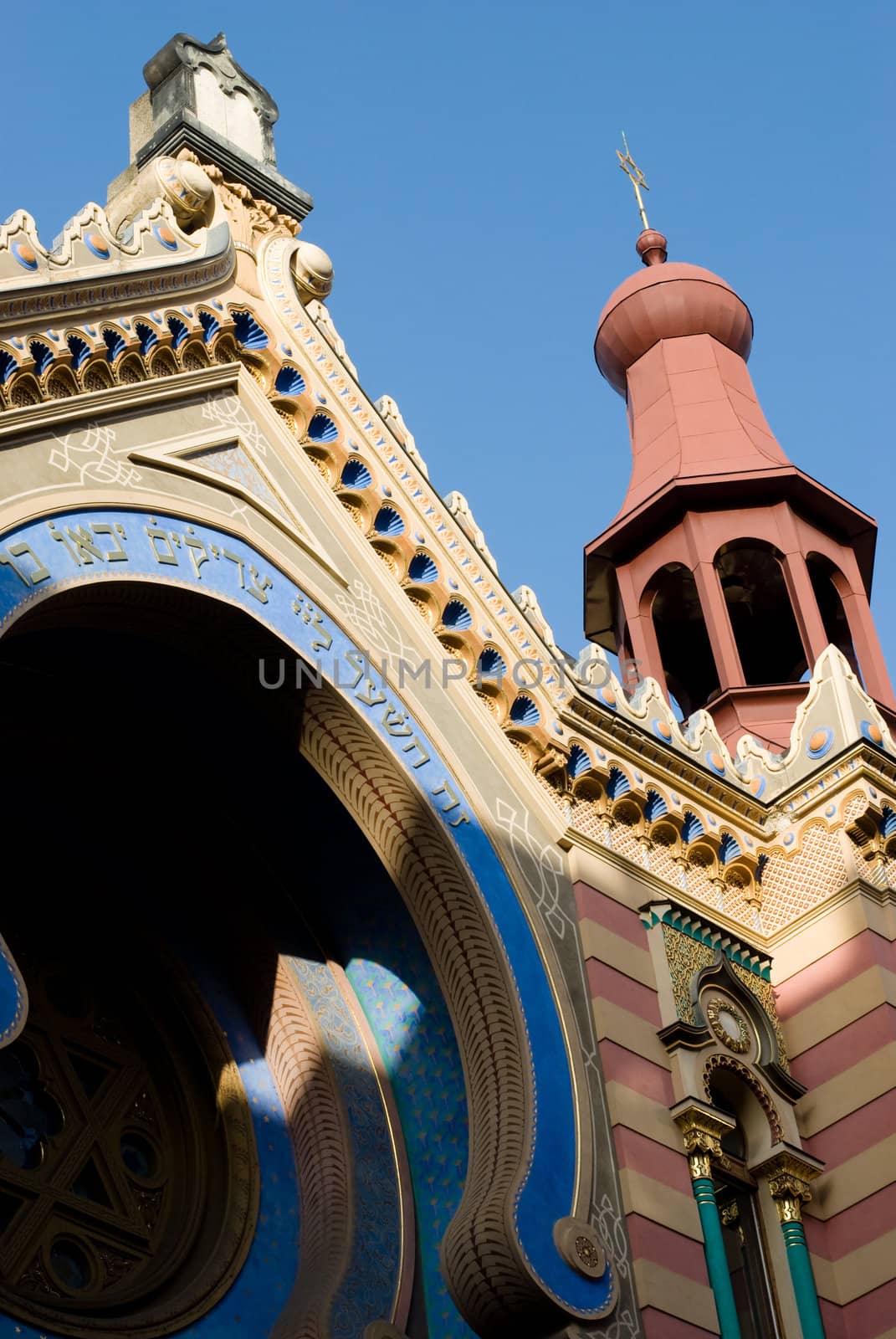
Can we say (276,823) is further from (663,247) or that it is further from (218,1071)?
(663,247)

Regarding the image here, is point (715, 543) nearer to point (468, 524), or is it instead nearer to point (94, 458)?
point (468, 524)

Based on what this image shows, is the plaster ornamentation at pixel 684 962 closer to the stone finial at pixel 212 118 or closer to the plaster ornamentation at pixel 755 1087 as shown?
the plaster ornamentation at pixel 755 1087

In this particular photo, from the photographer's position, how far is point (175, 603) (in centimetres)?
1125

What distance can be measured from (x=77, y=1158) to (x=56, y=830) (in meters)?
1.84

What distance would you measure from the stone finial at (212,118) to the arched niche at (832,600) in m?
6.70

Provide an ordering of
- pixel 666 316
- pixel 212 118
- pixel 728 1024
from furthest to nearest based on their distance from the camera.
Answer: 1. pixel 666 316
2. pixel 212 118
3. pixel 728 1024

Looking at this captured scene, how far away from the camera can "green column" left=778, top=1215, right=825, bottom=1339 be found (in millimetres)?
11141

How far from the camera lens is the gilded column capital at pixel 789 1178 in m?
11.6

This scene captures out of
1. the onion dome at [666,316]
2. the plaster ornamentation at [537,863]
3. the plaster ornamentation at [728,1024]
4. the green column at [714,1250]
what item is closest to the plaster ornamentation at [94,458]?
the plaster ornamentation at [537,863]

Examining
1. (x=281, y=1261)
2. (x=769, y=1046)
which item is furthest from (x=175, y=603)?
(x=769, y=1046)

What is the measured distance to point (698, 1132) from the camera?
37.2 ft

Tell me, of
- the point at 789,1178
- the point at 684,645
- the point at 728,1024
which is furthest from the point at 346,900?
the point at 684,645

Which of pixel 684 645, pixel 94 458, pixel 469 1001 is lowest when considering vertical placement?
pixel 469 1001

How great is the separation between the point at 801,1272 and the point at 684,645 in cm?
965
